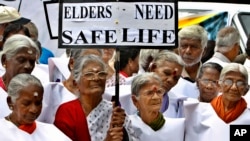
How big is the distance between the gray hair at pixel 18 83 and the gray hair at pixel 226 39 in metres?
3.23

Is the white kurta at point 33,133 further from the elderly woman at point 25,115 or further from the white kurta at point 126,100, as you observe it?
the white kurta at point 126,100

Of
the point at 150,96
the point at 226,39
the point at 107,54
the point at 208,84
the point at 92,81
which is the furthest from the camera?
the point at 226,39

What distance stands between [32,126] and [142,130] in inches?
37.7

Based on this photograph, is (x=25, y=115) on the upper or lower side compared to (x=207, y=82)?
lower

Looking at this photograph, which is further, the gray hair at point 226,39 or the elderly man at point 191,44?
the gray hair at point 226,39

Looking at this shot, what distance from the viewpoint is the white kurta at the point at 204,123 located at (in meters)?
8.65

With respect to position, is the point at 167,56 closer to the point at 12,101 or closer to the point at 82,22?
the point at 82,22

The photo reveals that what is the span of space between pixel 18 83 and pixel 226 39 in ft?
11.1

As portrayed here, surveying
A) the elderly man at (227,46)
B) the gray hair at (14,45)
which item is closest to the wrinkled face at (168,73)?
the gray hair at (14,45)

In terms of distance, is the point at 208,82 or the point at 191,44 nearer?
the point at 208,82

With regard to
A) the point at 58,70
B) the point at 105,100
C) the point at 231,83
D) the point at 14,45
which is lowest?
the point at 105,100

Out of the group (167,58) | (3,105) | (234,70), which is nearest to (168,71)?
(167,58)

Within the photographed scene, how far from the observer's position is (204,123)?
8.69 m

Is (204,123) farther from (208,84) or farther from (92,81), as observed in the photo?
(92,81)
